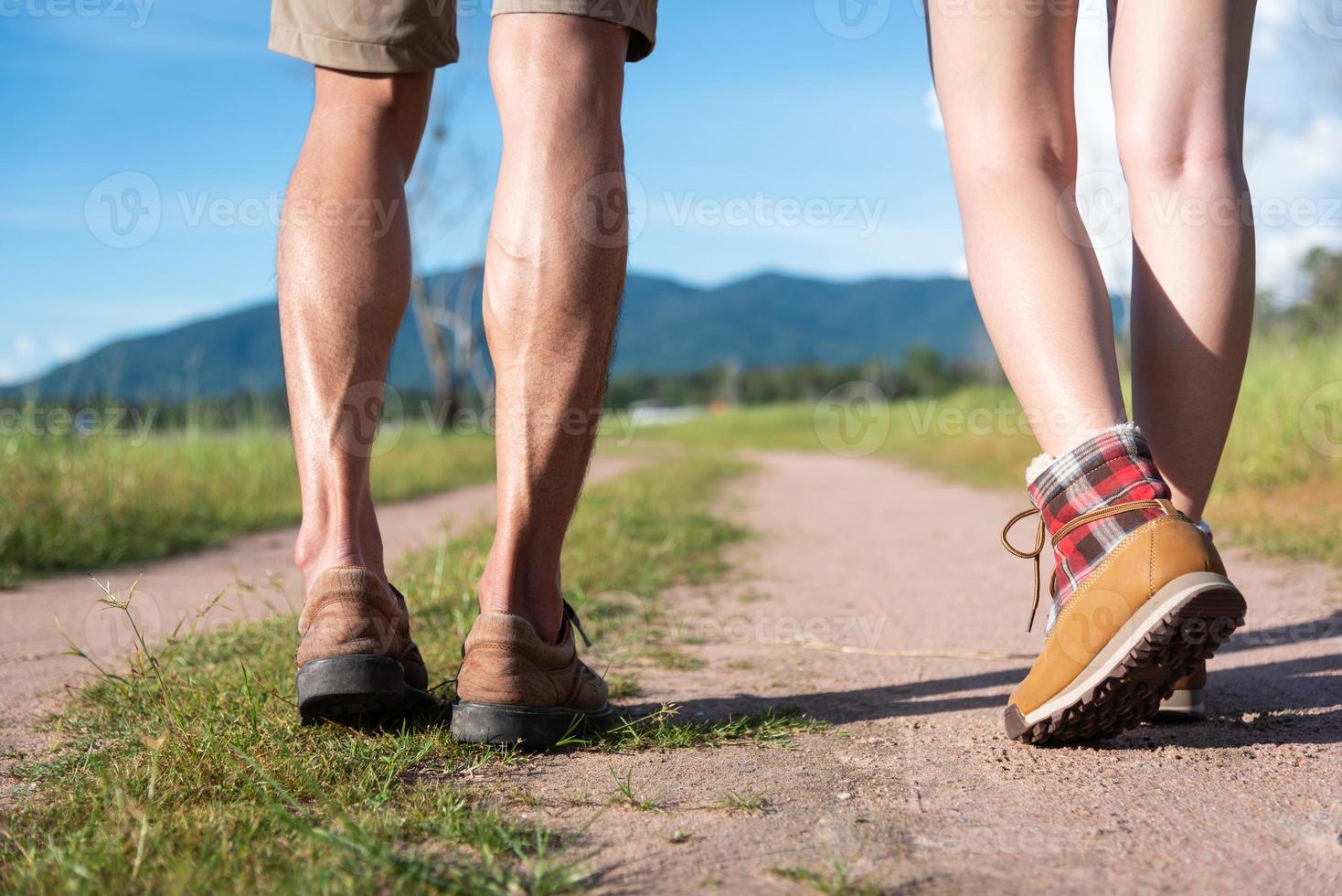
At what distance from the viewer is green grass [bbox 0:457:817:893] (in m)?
0.84

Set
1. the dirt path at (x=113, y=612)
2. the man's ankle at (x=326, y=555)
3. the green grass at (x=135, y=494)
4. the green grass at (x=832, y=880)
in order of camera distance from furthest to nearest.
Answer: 1. the green grass at (x=135, y=494)
2. the dirt path at (x=113, y=612)
3. the man's ankle at (x=326, y=555)
4. the green grass at (x=832, y=880)

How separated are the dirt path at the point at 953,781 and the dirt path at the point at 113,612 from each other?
751mm

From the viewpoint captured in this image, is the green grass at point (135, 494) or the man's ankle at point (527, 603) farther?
the green grass at point (135, 494)

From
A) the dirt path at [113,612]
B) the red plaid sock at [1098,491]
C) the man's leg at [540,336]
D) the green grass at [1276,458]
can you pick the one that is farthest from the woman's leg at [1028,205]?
the green grass at [1276,458]

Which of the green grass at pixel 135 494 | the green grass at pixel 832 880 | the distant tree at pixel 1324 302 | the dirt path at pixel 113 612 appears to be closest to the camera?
the green grass at pixel 832 880

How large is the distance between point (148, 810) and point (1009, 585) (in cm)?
235

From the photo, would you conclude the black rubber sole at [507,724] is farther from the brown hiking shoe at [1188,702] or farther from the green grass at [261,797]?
the brown hiking shoe at [1188,702]

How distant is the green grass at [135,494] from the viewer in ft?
11.0

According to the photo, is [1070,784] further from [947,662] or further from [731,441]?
[731,441]

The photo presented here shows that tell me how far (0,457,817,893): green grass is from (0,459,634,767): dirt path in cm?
13

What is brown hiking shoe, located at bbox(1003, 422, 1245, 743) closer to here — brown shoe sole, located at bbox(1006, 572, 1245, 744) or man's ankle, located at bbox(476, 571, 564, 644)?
brown shoe sole, located at bbox(1006, 572, 1245, 744)

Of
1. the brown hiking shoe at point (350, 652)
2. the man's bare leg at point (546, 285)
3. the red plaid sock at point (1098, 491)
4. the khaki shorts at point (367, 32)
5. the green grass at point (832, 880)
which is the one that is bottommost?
the green grass at point (832, 880)

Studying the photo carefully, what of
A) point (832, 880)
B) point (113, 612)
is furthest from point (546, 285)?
point (113, 612)

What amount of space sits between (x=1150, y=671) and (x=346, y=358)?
1.12 metres
